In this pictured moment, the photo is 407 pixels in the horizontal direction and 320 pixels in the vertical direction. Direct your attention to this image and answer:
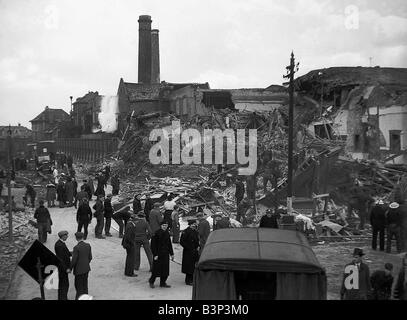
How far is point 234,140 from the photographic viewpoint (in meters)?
30.0

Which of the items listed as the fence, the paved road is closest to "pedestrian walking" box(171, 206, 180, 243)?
the paved road

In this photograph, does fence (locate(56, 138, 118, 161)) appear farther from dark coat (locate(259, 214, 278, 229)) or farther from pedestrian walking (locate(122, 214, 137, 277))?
pedestrian walking (locate(122, 214, 137, 277))

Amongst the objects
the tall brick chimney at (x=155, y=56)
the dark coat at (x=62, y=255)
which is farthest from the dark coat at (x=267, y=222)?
the tall brick chimney at (x=155, y=56)

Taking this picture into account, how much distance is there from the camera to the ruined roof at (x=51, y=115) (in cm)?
8306

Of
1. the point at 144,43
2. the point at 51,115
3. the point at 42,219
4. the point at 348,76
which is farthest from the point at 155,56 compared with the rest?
the point at 42,219

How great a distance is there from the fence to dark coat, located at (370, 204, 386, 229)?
32234mm

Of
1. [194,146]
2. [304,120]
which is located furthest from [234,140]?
[304,120]

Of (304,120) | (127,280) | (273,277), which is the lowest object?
(127,280)

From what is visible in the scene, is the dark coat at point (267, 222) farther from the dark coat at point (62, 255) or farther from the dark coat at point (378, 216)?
the dark coat at point (62, 255)

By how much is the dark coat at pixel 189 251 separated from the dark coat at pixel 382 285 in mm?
4230

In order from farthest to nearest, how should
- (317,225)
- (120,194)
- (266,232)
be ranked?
(120,194) < (317,225) < (266,232)

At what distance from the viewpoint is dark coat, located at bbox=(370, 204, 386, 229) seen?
1293 cm
